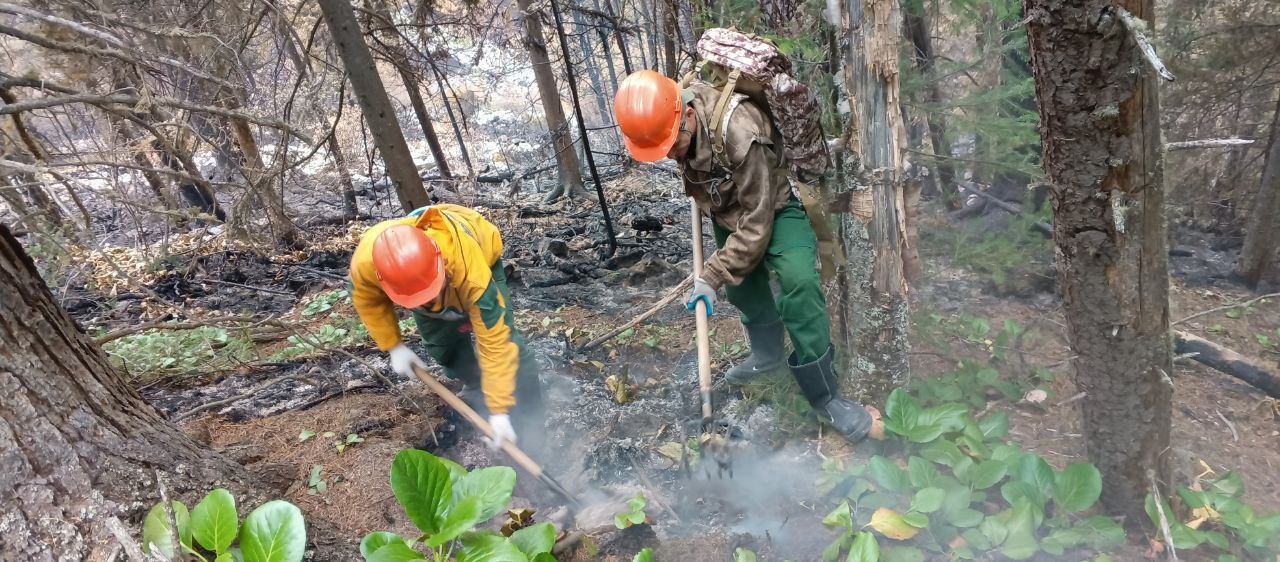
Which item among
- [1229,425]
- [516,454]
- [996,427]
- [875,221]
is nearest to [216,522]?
[516,454]

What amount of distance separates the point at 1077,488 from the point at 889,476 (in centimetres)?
63

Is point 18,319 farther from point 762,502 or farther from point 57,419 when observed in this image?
point 762,502

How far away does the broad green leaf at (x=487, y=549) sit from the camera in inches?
68.9

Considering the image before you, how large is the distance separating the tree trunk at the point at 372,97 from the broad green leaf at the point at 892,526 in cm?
362

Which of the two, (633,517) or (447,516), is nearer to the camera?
(447,516)

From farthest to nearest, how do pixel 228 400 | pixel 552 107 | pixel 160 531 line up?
pixel 552 107 < pixel 228 400 < pixel 160 531

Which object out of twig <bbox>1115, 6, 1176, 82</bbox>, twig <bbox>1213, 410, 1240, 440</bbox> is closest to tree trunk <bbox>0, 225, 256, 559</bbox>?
twig <bbox>1115, 6, 1176, 82</bbox>

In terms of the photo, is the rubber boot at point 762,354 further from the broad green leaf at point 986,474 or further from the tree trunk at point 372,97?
the tree trunk at point 372,97

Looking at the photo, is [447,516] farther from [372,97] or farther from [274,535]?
[372,97]

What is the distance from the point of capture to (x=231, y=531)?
5.45ft

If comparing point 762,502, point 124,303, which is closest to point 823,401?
point 762,502

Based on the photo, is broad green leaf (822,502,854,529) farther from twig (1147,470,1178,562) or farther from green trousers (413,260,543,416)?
green trousers (413,260,543,416)

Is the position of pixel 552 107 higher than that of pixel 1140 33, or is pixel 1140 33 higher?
pixel 552 107

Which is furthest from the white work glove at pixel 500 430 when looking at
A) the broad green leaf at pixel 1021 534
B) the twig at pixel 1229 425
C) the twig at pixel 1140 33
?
the twig at pixel 1229 425
